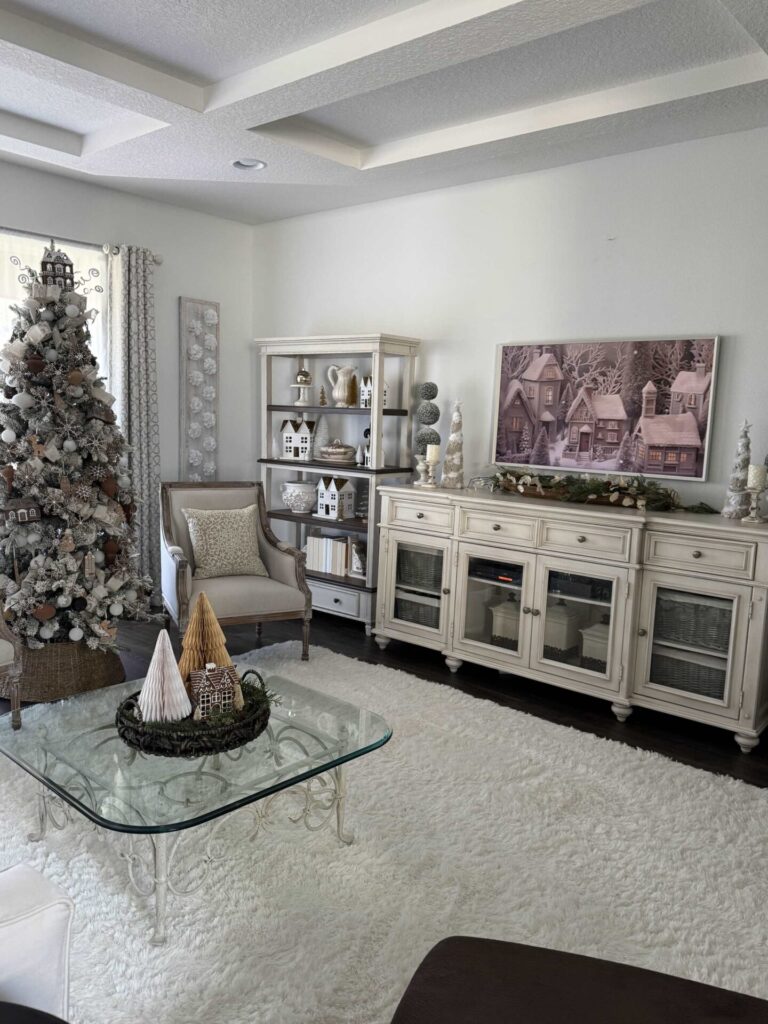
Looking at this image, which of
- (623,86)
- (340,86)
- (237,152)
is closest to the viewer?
(340,86)

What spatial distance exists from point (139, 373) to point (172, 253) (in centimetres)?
91

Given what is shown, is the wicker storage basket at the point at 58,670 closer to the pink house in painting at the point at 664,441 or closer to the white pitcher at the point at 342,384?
the white pitcher at the point at 342,384

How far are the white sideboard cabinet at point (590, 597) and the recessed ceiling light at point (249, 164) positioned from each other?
1904 mm

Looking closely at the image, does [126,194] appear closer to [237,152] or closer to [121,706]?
[237,152]

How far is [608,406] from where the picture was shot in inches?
162

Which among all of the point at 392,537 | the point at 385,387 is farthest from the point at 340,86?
the point at 392,537

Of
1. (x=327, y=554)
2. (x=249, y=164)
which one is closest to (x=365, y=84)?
(x=249, y=164)

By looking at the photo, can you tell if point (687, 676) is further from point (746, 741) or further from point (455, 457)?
point (455, 457)

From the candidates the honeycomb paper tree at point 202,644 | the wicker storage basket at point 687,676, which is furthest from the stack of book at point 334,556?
the honeycomb paper tree at point 202,644

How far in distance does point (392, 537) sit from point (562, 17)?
2.76m

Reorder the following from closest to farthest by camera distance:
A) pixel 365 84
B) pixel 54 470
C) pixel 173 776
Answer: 1. pixel 173 776
2. pixel 365 84
3. pixel 54 470

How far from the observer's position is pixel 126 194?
16.3 feet

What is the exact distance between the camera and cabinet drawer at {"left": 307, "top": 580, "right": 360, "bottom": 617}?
493cm

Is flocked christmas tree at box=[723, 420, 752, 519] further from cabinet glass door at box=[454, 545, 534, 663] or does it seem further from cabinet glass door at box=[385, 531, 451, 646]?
cabinet glass door at box=[385, 531, 451, 646]
